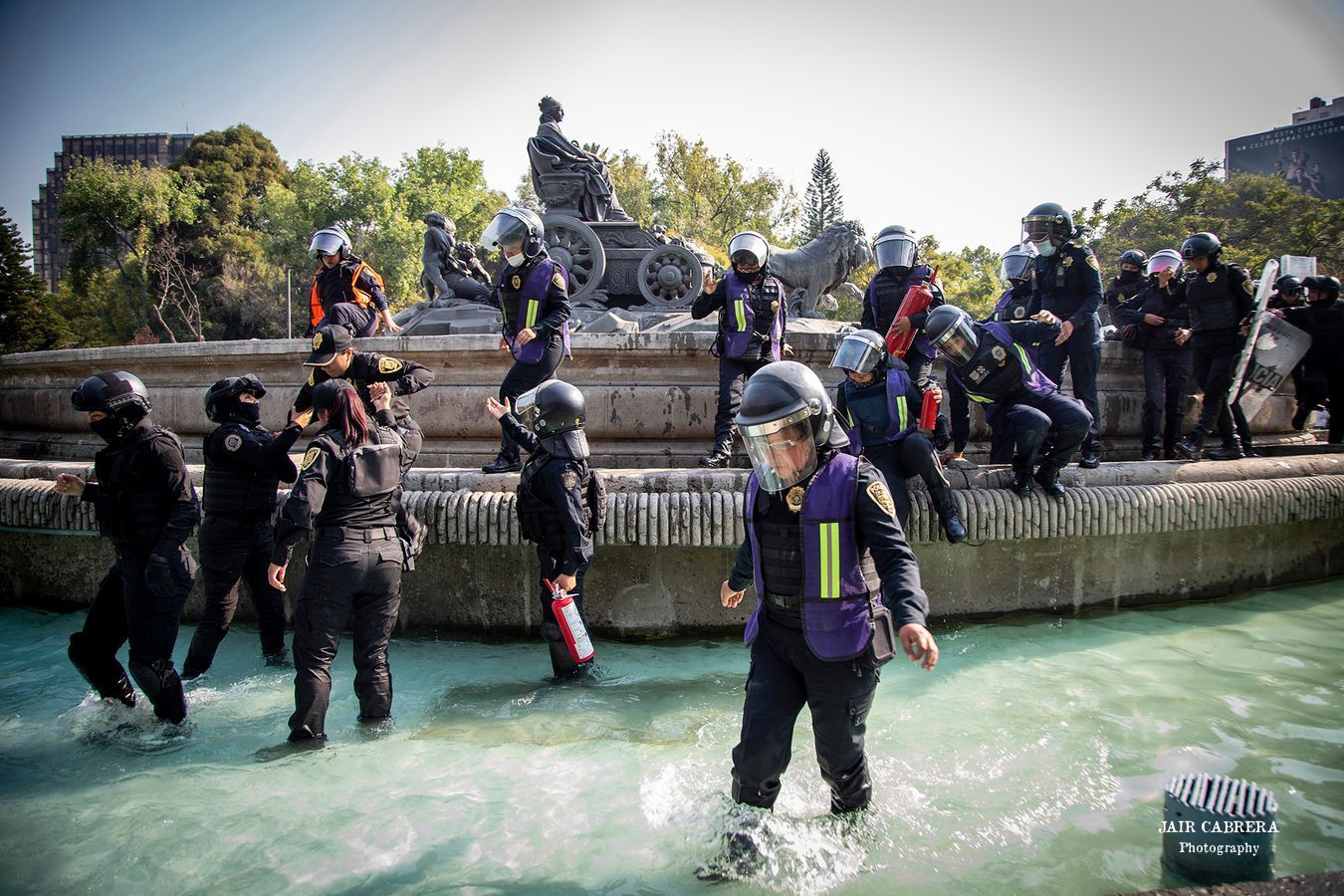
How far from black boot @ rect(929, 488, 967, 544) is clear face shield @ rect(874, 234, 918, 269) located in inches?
68.6

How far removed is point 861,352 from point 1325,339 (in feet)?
18.0

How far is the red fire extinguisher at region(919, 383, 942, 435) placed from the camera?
4.86 metres

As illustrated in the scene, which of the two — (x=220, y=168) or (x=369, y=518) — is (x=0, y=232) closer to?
(x=220, y=168)

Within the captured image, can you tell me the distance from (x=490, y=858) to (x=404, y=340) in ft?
14.5

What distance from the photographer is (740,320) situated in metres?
5.59

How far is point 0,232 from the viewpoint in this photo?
28938 mm

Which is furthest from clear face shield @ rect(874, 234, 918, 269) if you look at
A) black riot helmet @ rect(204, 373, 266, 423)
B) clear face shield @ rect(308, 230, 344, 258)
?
clear face shield @ rect(308, 230, 344, 258)

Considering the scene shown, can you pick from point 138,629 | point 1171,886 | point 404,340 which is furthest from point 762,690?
point 404,340

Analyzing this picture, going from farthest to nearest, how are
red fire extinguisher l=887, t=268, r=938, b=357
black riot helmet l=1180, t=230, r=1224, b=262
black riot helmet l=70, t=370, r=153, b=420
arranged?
black riot helmet l=1180, t=230, r=1224, b=262 → red fire extinguisher l=887, t=268, r=938, b=357 → black riot helmet l=70, t=370, r=153, b=420

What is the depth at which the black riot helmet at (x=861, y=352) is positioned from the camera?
4.71 metres

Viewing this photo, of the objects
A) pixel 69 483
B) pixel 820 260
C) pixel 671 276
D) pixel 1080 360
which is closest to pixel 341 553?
pixel 69 483

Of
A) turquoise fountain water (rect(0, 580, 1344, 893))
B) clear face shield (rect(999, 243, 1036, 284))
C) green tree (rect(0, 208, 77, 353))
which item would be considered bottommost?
turquoise fountain water (rect(0, 580, 1344, 893))

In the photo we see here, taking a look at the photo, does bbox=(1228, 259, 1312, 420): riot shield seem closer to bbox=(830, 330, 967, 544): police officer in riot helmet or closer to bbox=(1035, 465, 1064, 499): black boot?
bbox=(1035, 465, 1064, 499): black boot

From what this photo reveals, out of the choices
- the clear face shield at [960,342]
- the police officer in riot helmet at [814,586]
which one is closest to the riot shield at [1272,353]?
the clear face shield at [960,342]
